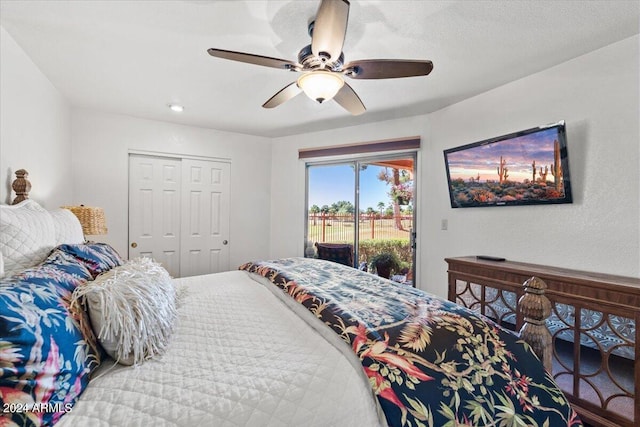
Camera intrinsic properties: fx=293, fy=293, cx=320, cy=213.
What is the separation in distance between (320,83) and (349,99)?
42cm

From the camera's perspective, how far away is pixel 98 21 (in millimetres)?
1740

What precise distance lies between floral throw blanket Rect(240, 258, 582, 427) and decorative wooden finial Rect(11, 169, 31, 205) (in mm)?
2083

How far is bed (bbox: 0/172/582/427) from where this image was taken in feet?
2.29

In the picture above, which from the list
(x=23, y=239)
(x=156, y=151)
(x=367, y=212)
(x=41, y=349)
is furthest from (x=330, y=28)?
(x=156, y=151)

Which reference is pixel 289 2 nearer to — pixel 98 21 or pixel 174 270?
pixel 98 21

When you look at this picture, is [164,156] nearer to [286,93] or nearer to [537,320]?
[286,93]

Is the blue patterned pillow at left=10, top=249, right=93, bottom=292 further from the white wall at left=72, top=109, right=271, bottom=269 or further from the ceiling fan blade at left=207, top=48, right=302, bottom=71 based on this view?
the white wall at left=72, top=109, right=271, bottom=269

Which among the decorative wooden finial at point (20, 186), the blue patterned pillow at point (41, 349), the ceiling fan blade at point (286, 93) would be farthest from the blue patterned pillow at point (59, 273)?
the ceiling fan blade at point (286, 93)

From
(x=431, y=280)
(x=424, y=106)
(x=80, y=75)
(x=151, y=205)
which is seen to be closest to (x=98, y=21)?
(x=80, y=75)

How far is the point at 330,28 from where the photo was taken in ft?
4.42

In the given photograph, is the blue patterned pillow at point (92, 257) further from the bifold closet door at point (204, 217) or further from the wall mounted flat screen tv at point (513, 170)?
the wall mounted flat screen tv at point (513, 170)

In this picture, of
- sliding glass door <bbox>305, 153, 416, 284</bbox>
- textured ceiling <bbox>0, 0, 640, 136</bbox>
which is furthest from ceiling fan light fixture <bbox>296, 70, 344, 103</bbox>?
sliding glass door <bbox>305, 153, 416, 284</bbox>

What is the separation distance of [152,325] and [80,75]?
253 cm

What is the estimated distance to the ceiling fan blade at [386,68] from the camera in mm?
1577
